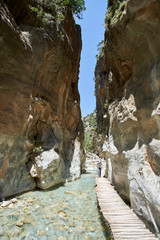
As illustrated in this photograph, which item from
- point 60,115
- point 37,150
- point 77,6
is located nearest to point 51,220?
point 37,150

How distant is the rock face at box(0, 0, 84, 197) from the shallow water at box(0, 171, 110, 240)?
2.13m

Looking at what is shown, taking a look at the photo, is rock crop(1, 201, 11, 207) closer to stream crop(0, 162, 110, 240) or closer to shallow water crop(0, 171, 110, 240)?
stream crop(0, 162, 110, 240)

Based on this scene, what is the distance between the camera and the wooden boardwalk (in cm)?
386

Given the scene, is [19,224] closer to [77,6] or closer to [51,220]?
[51,220]

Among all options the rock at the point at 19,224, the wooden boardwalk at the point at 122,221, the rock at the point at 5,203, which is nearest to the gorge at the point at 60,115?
the rock at the point at 19,224

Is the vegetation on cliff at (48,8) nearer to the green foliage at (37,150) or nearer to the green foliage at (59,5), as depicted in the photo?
the green foliage at (59,5)

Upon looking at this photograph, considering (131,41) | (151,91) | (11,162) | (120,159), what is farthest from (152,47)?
(11,162)

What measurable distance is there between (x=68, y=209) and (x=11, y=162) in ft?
15.5

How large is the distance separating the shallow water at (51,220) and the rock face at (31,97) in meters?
2.13

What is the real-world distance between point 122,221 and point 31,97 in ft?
31.8

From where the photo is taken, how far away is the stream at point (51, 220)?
16.1 feet

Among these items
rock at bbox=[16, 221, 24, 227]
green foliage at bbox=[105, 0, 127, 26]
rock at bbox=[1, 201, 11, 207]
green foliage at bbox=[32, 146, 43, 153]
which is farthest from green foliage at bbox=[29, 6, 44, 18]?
rock at bbox=[16, 221, 24, 227]

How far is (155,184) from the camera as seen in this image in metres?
4.39

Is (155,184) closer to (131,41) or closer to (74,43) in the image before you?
(131,41)
